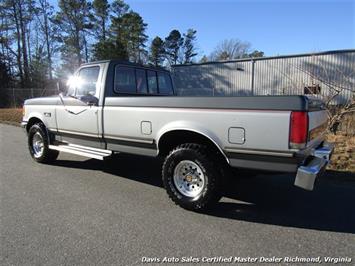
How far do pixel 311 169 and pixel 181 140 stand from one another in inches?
73.2

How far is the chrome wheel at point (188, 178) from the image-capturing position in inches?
175

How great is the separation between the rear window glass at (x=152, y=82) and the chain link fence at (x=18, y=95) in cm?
2604

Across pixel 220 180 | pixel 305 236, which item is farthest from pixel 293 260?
pixel 220 180

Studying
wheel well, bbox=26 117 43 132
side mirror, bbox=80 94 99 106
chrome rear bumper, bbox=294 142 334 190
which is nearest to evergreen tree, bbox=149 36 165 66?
wheel well, bbox=26 117 43 132

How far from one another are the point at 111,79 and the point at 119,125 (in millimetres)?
947

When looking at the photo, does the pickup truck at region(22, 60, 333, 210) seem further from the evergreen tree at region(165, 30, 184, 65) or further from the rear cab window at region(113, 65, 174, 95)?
the evergreen tree at region(165, 30, 184, 65)

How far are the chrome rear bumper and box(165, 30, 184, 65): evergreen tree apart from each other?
5621 centimetres

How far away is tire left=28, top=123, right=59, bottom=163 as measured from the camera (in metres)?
6.91

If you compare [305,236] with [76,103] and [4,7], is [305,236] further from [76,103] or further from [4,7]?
[4,7]

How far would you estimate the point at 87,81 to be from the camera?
19.6ft

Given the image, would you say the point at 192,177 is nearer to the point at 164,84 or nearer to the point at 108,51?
the point at 164,84

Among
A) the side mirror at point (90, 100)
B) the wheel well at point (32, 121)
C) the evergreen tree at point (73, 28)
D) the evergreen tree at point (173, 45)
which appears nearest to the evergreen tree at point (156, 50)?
the evergreen tree at point (173, 45)

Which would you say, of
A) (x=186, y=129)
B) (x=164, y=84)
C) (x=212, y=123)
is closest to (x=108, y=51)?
(x=164, y=84)

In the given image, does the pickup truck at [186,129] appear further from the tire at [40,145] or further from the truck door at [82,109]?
the tire at [40,145]
